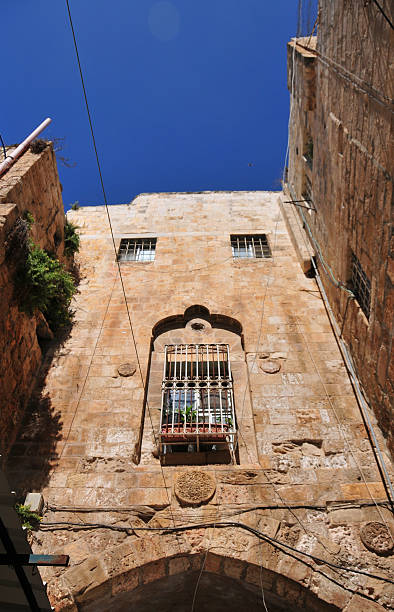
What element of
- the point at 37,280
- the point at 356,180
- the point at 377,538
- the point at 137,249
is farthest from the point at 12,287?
the point at 377,538

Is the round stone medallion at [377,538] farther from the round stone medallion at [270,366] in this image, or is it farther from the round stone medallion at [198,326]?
the round stone medallion at [198,326]

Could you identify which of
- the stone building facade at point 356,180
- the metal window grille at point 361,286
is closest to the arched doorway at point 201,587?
the stone building facade at point 356,180

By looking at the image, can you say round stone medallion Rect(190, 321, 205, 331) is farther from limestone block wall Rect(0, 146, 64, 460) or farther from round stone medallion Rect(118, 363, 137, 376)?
limestone block wall Rect(0, 146, 64, 460)

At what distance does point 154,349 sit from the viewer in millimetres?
9891

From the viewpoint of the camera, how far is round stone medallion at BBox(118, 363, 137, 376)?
900 centimetres

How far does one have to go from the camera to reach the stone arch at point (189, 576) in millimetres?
6105

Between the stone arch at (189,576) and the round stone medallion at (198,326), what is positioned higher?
the round stone medallion at (198,326)

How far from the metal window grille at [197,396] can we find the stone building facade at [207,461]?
0.08 meters

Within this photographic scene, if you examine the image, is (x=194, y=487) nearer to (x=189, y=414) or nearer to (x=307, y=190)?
(x=189, y=414)

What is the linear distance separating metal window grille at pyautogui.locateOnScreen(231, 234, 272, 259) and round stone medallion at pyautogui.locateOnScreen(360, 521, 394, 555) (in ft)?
24.1

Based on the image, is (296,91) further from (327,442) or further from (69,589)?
(69,589)

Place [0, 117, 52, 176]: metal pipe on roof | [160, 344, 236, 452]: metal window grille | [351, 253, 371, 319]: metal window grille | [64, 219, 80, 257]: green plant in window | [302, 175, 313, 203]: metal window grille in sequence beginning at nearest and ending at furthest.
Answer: [160, 344, 236, 452]: metal window grille < [351, 253, 371, 319]: metal window grille < [0, 117, 52, 176]: metal pipe on roof < [64, 219, 80, 257]: green plant in window < [302, 175, 313, 203]: metal window grille

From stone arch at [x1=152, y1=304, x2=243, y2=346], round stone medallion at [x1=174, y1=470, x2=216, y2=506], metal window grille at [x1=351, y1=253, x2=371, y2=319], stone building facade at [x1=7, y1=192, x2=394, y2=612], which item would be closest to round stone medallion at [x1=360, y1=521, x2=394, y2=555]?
stone building facade at [x1=7, y1=192, x2=394, y2=612]

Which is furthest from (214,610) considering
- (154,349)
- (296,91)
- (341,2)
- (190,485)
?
(296,91)
